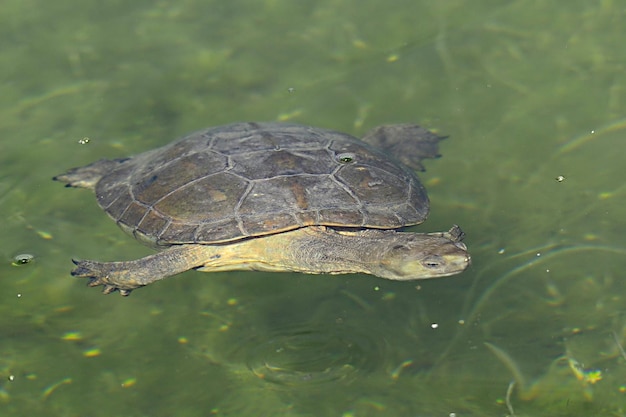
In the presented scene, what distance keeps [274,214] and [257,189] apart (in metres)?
0.26

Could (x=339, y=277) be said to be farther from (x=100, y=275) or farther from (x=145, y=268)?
(x=100, y=275)

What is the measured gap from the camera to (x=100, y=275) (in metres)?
5.08

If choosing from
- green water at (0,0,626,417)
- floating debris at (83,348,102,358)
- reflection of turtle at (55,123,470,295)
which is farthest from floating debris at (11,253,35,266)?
floating debris at (83,348,102,358)

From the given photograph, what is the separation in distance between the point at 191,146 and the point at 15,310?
1734mm

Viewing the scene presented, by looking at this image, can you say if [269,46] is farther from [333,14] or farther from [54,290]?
[54,290]

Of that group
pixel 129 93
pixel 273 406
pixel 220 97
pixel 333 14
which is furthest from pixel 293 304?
pixel 333 14

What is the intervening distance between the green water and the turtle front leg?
176 millimetres

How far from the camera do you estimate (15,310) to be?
16.6 ft

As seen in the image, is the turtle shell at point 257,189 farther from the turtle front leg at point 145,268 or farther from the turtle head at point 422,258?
the turtle head at point 422,258

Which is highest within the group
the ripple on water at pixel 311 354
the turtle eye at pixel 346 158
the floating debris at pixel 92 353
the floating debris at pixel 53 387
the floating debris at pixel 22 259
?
the turtle eye at pixel 346 158

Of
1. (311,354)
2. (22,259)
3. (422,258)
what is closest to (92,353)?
(22,259)

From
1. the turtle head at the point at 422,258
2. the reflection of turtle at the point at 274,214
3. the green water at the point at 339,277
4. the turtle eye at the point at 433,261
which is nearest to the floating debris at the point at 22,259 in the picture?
the green water at the point at 339,277

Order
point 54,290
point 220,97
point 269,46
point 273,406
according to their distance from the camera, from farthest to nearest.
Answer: point 269,46, point 220,97, point 54,290, point 273,406

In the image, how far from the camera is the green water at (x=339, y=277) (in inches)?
175
